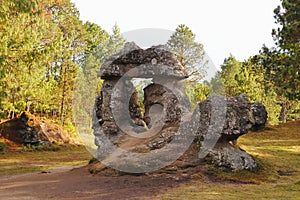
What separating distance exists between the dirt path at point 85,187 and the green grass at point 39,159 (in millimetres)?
4547

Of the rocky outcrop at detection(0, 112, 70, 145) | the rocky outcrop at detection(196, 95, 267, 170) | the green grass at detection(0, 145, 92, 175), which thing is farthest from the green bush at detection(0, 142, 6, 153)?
the rocky outcrop at detection(196, 95, 267, 170)

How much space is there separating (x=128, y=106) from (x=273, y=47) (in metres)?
13.7

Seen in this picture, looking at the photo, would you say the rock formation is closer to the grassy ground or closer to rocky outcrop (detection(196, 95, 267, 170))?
rocky outcrop (detection(196, 95, 267, 170))

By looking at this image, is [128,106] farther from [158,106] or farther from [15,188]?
[15,188]

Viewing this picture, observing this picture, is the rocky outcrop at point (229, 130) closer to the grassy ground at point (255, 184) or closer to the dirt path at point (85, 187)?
the grassy ground at point (255, 184)

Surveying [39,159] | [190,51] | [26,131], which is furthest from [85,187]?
Answer: [190,51]

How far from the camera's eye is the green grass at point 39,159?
17922mm

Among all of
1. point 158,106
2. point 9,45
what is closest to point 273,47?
point 158,106

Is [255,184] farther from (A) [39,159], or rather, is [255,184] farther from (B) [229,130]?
(A) [39,159]

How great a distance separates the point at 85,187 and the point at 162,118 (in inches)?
213

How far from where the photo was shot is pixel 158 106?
16594mm

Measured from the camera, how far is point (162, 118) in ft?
50.0

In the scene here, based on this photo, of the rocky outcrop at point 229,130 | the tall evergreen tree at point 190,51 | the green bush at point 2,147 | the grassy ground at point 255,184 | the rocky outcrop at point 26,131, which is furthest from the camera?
the tall evergreen tree at point 190,51

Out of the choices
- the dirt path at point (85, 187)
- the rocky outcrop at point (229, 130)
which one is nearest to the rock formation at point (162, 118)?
the rocky outcrop at point (229, 130)
